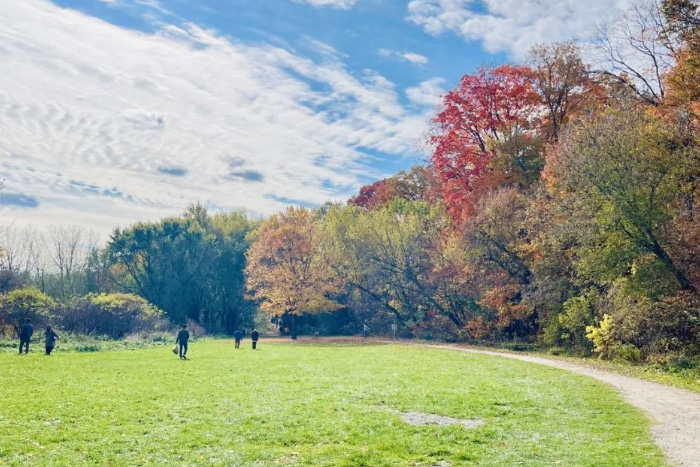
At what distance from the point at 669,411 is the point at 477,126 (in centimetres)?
2971

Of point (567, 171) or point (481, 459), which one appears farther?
point (567, 171)

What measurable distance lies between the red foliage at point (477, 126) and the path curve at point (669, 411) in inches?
787

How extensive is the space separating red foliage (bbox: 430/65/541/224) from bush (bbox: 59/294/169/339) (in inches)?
1004

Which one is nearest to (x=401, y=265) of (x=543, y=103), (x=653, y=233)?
(x=543, y=103)

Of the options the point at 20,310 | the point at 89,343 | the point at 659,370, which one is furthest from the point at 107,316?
the point at 659,370

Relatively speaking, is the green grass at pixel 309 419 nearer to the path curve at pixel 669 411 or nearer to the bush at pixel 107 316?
the path curve at pixel 669 411

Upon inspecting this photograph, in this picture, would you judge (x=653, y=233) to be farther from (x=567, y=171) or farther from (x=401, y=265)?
(x=401, y=265)

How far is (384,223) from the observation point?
48.2m

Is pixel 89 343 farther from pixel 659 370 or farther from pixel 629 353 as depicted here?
pixel 659 370

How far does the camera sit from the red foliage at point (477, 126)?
38.2 meters

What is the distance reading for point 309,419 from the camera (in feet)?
38.8

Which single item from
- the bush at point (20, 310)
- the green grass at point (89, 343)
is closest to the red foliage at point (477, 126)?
the green grass at point (89, 343)

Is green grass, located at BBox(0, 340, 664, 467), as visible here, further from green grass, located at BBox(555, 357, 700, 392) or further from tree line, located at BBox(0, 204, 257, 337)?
tree line, located at BBox(0, 204, 257, 337)

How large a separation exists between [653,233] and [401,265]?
27.5m
